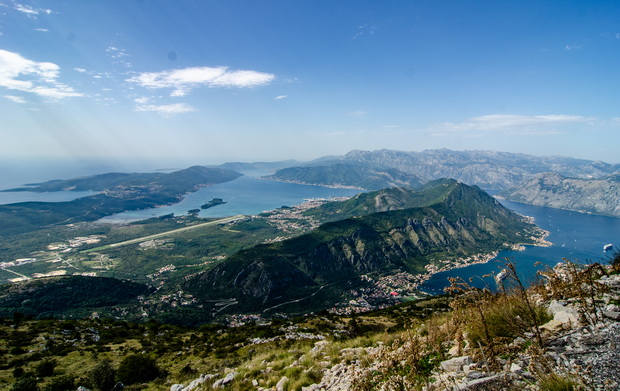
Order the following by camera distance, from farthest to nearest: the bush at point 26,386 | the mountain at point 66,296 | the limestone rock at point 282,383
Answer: the mountain at point 66,296 → the bush at point 26,386 → the limestone rock at point 282,383

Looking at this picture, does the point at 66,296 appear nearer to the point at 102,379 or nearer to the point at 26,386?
the point at 26,386

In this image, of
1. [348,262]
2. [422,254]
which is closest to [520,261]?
[422,254]

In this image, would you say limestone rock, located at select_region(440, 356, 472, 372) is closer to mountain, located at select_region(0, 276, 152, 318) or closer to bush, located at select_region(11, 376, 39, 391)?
bush, located at select_region(11, 376, 39, 391)

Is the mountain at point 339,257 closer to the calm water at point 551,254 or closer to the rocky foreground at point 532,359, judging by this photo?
the calm water at point 551,254

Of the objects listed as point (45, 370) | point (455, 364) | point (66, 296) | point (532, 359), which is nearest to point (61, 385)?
point (45, 370)

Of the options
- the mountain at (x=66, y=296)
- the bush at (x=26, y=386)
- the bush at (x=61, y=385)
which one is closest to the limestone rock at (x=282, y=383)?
the bush at (x=61, y=385)

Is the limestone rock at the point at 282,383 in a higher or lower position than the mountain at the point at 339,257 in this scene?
higher
